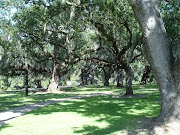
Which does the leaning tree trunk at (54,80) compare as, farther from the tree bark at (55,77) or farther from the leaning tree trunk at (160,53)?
the leaning tree trunk at (160,53)

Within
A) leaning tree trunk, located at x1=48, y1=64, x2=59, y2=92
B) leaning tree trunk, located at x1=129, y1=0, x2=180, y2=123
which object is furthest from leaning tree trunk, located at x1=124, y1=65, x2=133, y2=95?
leaning tree trunk, located at x1=48, y1=64, x2=59, y2=92

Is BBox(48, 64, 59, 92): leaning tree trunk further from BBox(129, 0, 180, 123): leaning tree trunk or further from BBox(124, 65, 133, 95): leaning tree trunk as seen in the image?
BBox(129, 0, 180, 123): leaning tree trunk

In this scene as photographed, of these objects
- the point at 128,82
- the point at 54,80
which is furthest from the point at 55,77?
the point at 128,82

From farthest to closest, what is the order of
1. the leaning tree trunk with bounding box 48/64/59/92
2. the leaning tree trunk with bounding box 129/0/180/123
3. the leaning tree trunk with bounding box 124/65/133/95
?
the leaning tree trunk with bounding box 48/64/59/92, the leaning tree trunk with bounding box 124/65/133/95, the leaning tree trunk with bounding box 129/0/180/123

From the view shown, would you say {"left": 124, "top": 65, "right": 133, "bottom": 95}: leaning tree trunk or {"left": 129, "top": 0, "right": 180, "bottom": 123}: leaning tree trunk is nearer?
{"left": 129, "top": 0, "right": 180, "bottom": 123}: leaning tree trunk

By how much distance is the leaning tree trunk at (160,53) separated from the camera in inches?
208

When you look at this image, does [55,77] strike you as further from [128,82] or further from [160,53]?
[160,53]

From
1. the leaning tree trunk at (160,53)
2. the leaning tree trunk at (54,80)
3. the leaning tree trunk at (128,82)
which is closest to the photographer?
the leaning tree trunk at (160,53)

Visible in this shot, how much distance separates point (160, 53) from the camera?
17.8 feet

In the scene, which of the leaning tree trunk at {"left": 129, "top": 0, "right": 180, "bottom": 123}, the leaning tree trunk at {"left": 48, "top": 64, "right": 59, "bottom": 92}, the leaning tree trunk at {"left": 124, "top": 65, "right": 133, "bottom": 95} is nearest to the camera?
the leaning tree trunk at {"left": 129, "top": 0, "right": 180, "bottom": 123}

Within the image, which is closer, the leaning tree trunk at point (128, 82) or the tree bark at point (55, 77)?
the leaning tree trunk at point (128, 82)

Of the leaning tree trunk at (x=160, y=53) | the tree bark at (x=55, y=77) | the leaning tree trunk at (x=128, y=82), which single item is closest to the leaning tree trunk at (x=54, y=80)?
the tree bark at (x=55, y=77)

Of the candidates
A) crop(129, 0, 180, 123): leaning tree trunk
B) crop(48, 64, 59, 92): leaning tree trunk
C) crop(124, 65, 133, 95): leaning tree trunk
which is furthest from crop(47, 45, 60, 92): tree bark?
crop(129, 0, 180, 123): leaning tree trunk

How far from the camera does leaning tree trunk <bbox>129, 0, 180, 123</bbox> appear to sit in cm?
529
